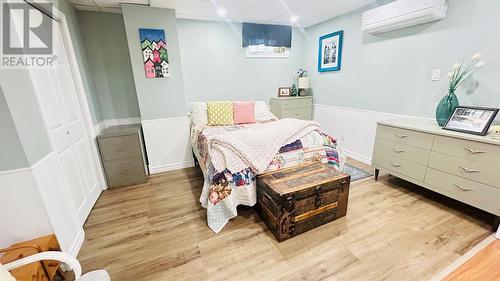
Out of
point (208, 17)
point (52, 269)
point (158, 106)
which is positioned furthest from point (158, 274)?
point (208, 17)

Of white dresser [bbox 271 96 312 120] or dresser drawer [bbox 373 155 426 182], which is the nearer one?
dresser drawer [bbox 373 155 426 182]

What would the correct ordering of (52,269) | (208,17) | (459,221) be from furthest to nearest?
(208,17), (459,221), (52,269)

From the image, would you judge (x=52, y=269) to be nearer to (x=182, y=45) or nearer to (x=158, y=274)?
(x=158, y=274)

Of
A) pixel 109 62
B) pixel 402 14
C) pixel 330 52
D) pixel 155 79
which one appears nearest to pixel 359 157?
pixel 330 52

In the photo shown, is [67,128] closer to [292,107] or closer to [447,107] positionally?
[292,107]

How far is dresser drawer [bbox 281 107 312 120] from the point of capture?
13.0 feet

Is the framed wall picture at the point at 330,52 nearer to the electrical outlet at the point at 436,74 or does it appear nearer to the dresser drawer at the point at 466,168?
the electrical outlet at the point at 436,74

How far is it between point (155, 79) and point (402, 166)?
3.25 metres

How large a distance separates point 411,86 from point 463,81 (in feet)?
1.58

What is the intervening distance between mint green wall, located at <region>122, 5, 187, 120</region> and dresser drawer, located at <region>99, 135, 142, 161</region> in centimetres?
42

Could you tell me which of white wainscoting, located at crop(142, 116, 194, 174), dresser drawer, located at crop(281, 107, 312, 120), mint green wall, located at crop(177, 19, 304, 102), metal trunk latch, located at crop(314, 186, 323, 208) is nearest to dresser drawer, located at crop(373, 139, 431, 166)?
metal trunk latch, located at crop(314, 186, 323, 208)

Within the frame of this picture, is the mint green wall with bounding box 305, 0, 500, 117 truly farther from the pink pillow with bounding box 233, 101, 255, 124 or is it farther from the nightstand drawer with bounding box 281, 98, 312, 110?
the pink pillow with bounding box 233, 101, 255, 124

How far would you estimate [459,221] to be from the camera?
186cm

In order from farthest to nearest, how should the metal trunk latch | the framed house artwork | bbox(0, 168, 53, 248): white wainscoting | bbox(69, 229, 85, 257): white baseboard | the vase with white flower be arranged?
1. the framed house artwork
2. the vase with white flower
3. the metal trunk latch
4. bbox(69, 229, 85, 257): white baseboard
5. bbox(0, 168, 53, 248): white wainscoting
